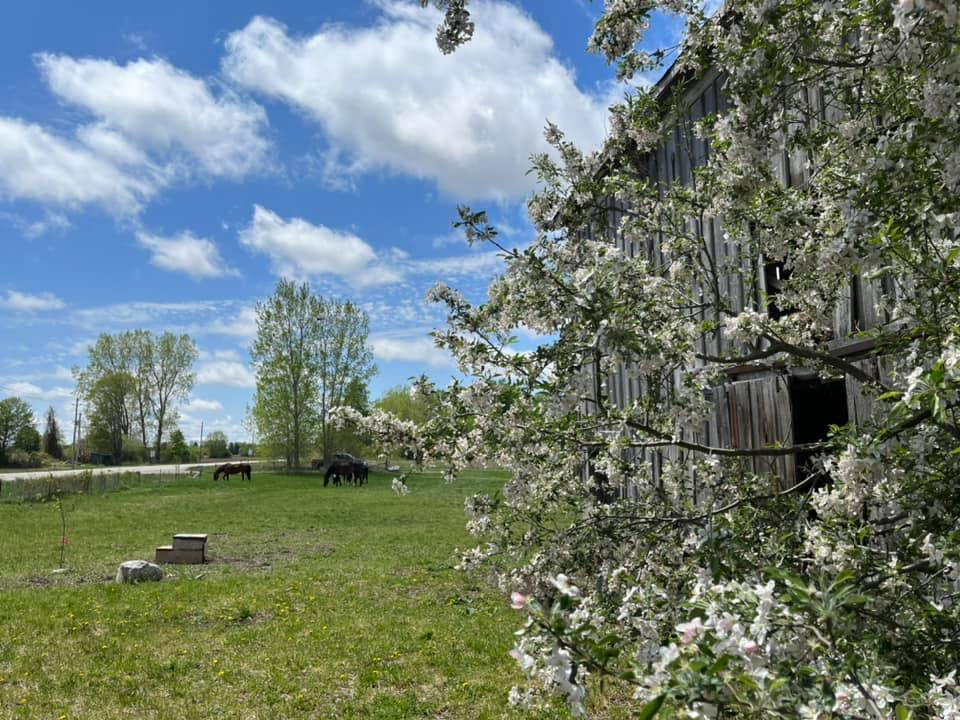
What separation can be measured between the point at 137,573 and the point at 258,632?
14.5 ft

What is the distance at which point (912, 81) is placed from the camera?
9.81ft

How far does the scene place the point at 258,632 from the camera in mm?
8461

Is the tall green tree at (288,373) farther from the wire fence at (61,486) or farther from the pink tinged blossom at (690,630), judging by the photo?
the pink tinged blossom at (690,630)

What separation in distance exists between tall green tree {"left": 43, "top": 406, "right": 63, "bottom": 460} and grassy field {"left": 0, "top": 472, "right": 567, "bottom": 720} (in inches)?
3061

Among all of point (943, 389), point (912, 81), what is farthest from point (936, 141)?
point (943, 389)

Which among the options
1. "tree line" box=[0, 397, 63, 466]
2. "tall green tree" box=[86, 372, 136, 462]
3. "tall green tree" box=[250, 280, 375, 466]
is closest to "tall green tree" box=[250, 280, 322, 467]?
"tall green tree" box=[250, 280, 375, 466]

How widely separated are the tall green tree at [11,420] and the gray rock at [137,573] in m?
71.9

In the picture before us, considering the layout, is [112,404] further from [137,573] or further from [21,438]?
[137,573]

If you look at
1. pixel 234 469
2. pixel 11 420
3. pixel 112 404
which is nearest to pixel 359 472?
pixel 234 469

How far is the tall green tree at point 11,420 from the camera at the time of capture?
71750 mm

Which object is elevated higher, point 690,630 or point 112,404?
point 112,404

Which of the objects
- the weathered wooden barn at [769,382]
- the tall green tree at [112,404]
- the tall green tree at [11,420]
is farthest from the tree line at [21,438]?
the weathered wooden barn at [769,382]

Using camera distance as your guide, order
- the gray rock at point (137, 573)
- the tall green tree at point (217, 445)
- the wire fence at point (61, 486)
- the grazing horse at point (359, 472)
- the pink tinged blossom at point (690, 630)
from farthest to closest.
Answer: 1. the tall green tree at point (217, 445)
2. the grazing horse at point (359, 472)
3. the wire fence at point (61, 486)
4. the gray rock at point (137, 573)
5. the pink tinged blossom at point (690, 630)

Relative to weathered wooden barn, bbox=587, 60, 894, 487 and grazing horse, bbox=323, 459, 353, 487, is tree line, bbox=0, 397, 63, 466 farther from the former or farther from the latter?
weathered wooden barn, bbox=587, 60, 894, 487
